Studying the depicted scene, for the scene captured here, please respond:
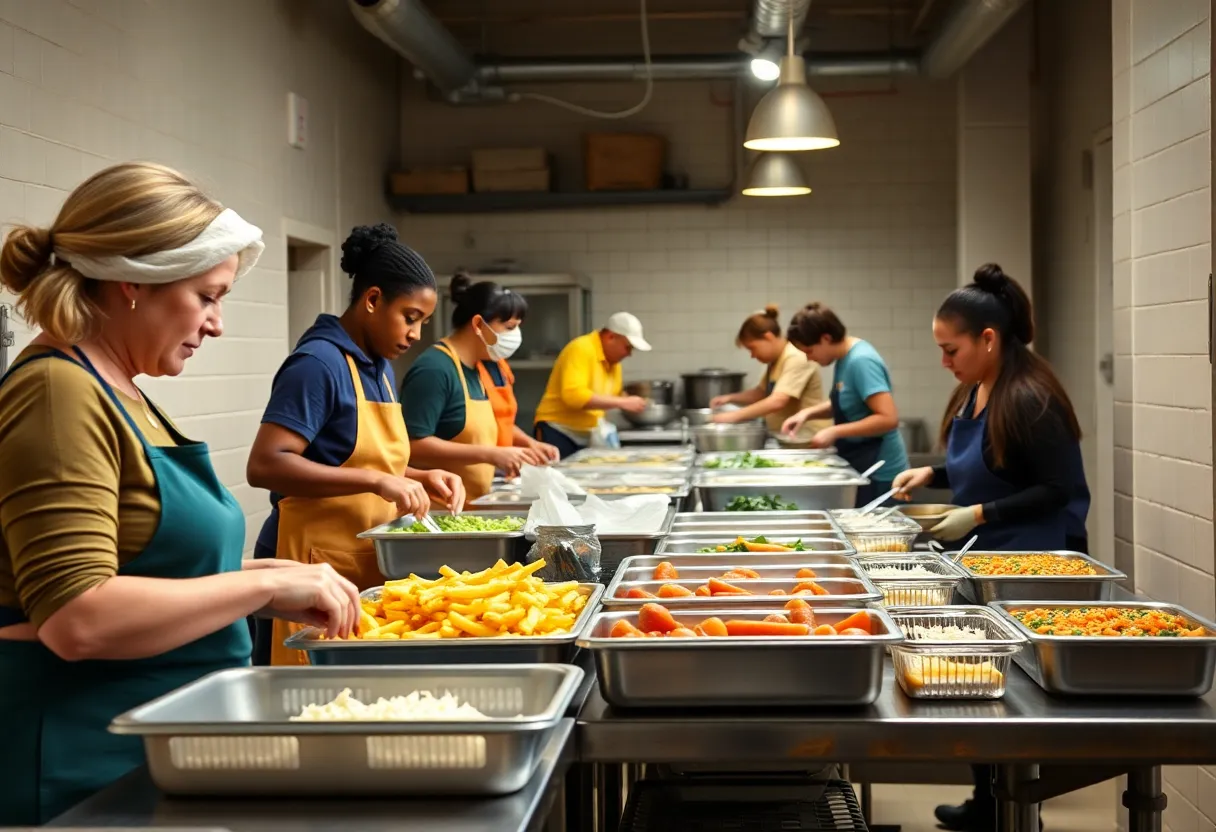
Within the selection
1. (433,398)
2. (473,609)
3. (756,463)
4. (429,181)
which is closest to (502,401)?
(433,398)

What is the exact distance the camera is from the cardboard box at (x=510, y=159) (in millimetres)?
8734

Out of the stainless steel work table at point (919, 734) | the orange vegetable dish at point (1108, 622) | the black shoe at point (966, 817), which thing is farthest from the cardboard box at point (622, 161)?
the stainless steel work table at point (919, 734)

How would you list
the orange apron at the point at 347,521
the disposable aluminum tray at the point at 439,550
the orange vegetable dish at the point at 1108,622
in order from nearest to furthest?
the orange vegetable dish at the point at 1108,622 < the disposable aluminum tray at the point at 439,550 < the orange apron at the point at 347,521

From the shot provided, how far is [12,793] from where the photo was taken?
5.70 feet

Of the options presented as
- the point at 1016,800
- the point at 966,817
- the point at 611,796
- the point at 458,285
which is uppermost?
the point at 458,285

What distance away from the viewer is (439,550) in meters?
3.11

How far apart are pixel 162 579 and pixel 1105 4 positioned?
684 cm

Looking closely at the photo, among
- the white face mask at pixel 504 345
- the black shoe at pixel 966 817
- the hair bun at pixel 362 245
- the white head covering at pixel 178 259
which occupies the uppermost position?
the hair bun at pixel 362 245

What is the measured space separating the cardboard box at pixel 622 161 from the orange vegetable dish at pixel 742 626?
22.7 feet

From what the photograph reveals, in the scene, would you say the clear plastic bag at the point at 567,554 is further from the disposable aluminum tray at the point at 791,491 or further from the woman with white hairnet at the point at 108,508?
the disposable aluminum tray at the point at 791,491

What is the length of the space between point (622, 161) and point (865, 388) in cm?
348

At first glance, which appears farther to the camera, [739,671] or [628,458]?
[628,458]

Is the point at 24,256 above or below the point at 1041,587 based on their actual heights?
above

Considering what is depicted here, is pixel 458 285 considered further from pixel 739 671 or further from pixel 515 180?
pixel 739 671
